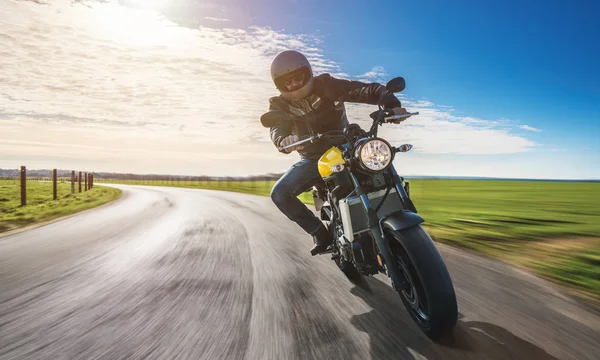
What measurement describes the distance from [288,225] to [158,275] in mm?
4122

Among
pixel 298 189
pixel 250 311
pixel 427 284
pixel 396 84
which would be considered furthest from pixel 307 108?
pixel 427 284

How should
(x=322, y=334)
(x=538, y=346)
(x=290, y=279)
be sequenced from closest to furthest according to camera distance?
1. (x=538, y=346)
2. (x=322, y=334)
3. (x=290, y=279)

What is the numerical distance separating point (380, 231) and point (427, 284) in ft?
1.80

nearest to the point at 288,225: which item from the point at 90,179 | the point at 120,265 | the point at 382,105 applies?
the point at 120,265

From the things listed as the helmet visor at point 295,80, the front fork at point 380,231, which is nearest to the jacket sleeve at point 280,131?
the helmet visor at point 295,80

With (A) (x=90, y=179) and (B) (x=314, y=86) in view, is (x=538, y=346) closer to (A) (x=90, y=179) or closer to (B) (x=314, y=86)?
(B) (x=314, y=86)

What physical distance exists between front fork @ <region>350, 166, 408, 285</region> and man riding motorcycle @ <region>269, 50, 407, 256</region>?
1.05 m

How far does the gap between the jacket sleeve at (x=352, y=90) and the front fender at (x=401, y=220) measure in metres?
1.70

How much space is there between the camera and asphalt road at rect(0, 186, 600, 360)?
2.30 meters

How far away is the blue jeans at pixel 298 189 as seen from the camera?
13.3 ft

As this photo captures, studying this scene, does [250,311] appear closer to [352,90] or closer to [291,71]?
[291,71]

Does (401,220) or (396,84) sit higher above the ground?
(396,84)

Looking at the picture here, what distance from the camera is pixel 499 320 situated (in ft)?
9.04

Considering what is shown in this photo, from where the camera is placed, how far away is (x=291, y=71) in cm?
380
